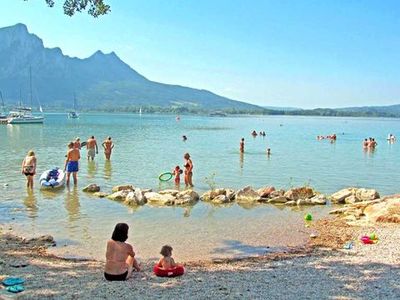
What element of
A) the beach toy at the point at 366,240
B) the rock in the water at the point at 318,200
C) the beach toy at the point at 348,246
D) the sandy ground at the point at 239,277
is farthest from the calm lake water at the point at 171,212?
the beach toy at the point at 366,240

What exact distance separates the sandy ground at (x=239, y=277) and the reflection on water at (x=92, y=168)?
41.7 feet

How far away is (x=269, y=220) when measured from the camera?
15039 mm

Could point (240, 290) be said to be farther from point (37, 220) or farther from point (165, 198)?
point (165, 198)

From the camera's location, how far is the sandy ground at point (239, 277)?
7.21 m

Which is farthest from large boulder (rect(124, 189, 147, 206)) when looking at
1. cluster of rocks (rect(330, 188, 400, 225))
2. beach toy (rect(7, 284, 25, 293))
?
beach toy (rect(7, 284, 25, 293))

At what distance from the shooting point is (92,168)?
26688mm

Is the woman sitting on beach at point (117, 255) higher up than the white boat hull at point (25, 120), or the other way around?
the white boat hull at point (25, 120)

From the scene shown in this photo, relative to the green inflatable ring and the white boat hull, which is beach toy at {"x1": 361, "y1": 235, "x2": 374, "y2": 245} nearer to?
the green inflatable ring

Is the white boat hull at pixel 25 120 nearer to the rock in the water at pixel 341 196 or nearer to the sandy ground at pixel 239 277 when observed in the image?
the rock in the water at pixel 341 196

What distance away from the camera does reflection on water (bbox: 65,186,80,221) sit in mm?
14875

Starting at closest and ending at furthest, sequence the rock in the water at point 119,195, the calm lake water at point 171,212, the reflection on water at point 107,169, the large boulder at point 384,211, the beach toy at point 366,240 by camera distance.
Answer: the beach toy at point 366,240 < the calm lake water at point 171,212 < the large boulder at point 384,211 < the rock in the water at point 119,195 < the reflection on water at point 107,169

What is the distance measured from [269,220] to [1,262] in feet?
27.9

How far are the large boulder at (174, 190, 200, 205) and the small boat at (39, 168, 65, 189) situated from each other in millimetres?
5441

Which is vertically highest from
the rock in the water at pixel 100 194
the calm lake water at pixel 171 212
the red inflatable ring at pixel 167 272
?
the red inflatable ring at pixel 167 272
